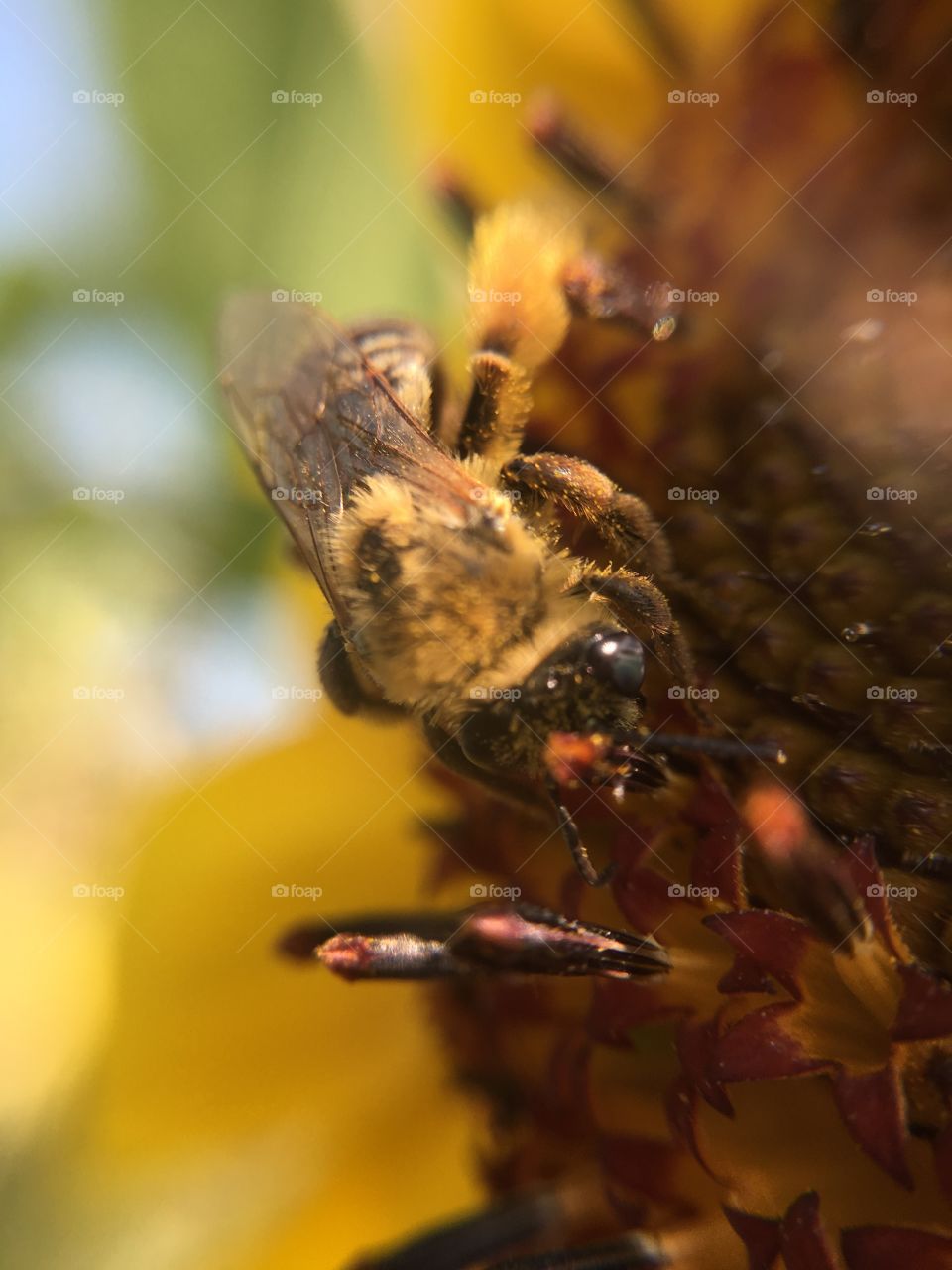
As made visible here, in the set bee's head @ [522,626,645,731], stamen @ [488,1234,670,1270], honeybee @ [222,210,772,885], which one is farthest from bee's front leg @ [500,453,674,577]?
stamen @ [488,1234,670,1270]

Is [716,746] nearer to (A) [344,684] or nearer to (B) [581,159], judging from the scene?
(A) [344,684]

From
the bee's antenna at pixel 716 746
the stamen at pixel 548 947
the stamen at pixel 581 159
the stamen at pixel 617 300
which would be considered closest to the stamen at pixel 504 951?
the stamen at pixel 548 947

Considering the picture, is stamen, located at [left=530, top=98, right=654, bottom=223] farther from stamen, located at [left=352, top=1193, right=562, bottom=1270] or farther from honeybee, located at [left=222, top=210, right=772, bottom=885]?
stamen, located at [left=352, top=1193, right=562, bottom=1270]

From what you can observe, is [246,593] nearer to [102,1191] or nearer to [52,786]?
[52,786]


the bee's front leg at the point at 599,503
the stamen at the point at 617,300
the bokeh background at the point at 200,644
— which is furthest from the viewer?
the bokeh background at the point at 200,644

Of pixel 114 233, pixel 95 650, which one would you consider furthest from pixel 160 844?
pixel 114 233

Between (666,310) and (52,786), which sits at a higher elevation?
(666,310)

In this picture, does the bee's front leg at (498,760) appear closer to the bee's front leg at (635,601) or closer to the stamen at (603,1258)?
the bee's front leg at (635,601)

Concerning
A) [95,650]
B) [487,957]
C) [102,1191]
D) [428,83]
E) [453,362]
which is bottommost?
[102,1191]
